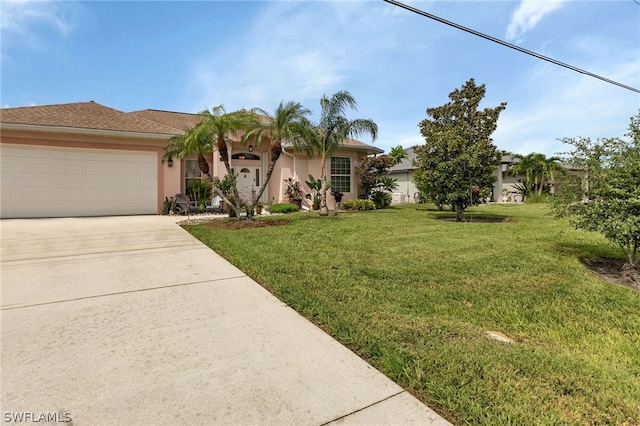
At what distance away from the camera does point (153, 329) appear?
3.07 meters

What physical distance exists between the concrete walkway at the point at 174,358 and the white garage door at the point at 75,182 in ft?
27.3

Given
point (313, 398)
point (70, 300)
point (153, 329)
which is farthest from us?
point (70, 300)

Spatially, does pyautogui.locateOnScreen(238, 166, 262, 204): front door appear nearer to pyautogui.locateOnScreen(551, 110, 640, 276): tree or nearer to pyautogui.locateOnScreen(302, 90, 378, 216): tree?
pyautogui.locateOnScreen(302, 90, 378, 216): tree

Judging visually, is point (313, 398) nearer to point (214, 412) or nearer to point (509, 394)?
point (214, 412)

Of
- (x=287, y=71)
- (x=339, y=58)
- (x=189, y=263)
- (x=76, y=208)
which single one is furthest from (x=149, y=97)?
(x=189, y=263)

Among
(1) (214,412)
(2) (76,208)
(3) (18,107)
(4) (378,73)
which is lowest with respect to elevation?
(1) (214,412)

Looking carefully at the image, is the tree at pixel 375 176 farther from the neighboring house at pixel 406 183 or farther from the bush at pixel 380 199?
the neighboring house at pixel 406 183

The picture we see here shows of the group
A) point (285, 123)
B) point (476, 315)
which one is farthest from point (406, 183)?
point (476, 315)

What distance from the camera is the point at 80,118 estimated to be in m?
12.1

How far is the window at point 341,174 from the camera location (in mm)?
16969

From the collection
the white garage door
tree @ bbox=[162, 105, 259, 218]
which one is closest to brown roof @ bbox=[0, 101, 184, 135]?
the white garage door

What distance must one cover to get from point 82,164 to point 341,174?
11.5 metres

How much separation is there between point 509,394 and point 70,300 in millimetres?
4621

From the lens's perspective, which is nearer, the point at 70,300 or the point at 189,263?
the point at 70,300
